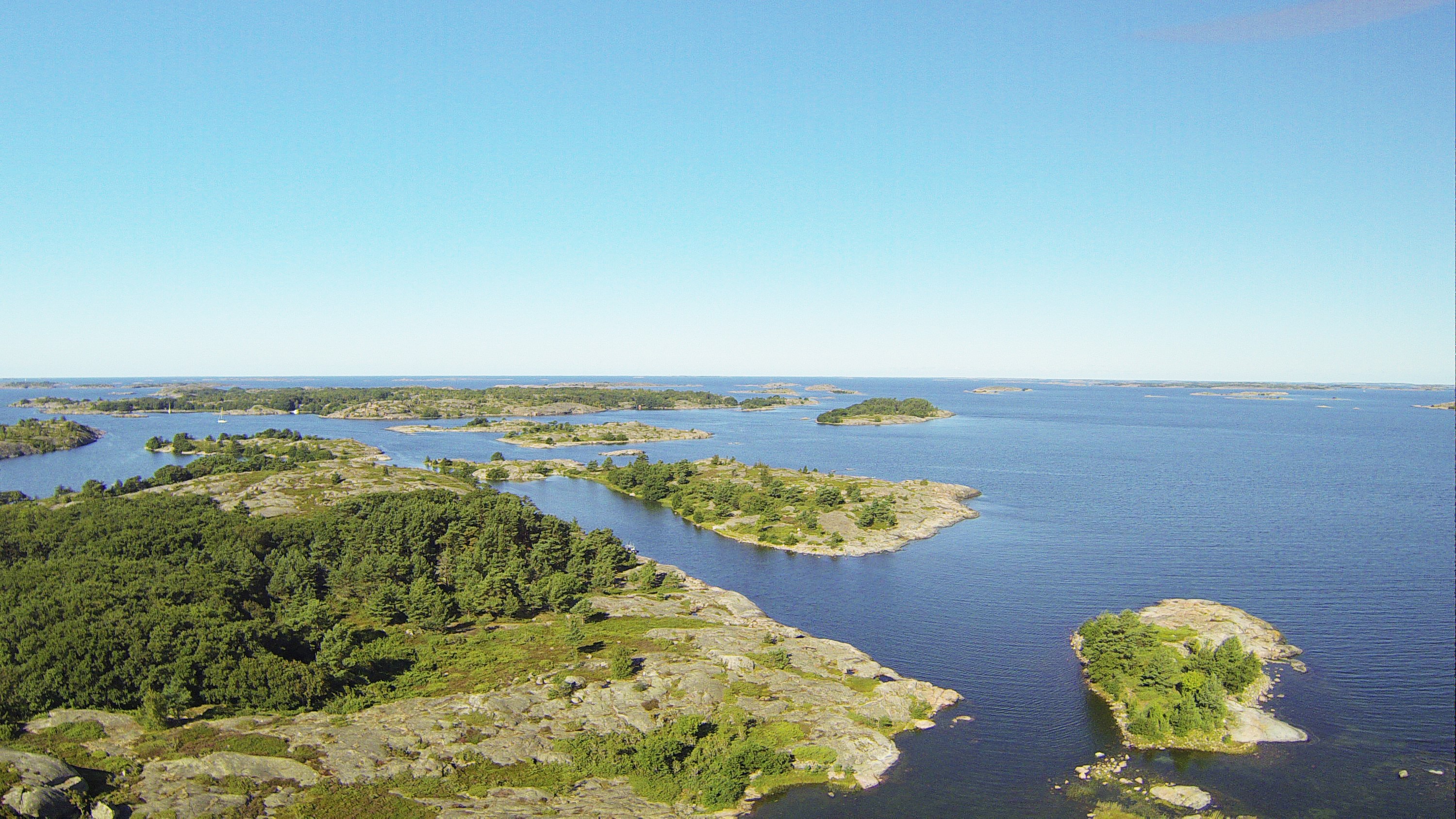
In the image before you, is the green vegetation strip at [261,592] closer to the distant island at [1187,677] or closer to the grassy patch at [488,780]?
the grassy patch at [488,780]

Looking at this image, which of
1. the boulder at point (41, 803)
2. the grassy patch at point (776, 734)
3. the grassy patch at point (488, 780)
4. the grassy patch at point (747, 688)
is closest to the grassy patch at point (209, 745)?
the boulder at point (41, 803)

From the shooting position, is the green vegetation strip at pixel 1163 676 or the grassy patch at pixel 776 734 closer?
the grassy patch at pixel 776 734

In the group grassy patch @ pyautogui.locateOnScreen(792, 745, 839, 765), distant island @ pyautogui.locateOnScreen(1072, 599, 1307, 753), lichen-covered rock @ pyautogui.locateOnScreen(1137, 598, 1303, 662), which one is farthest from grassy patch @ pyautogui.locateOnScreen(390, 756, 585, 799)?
lichen-covered rock @ pyautogui.locateOnScreen(1137, 598, 1303, 662)

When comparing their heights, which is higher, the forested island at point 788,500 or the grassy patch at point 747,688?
the forested island at point 788,500

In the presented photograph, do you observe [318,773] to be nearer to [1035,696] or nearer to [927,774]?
[927,774]

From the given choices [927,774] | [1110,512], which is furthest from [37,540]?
[1110,512]

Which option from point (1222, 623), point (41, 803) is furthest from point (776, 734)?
point (1222, 623)

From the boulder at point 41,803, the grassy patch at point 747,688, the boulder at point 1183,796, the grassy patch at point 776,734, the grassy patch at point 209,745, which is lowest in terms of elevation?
the boulder at point 1183,796
